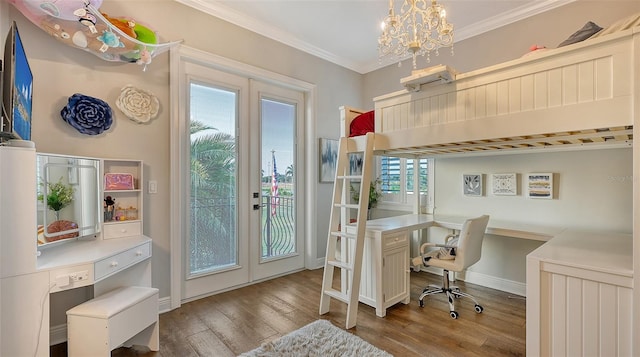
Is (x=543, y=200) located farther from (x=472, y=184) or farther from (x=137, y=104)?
(x=137, y=104)

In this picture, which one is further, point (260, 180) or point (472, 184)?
point (260, 180)

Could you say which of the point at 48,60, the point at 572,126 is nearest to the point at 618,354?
the point at 572,126

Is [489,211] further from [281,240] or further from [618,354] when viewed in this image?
[281,240]

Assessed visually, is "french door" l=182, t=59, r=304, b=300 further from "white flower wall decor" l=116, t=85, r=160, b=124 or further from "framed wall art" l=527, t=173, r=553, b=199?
"framed wall art" l=527, t=173, r=553, b=199

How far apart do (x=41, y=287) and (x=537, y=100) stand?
9.63 feet

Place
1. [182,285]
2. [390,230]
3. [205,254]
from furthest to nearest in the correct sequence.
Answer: [205,254] < [182,285] < [390,230]

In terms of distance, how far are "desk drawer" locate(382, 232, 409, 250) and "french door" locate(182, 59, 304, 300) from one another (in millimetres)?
1519

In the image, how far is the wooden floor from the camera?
2064 millimetres

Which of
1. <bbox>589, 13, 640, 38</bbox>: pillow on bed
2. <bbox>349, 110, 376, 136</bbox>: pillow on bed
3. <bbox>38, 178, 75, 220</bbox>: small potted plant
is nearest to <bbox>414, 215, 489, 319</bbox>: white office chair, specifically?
<bbox>349, 110, 376, 136</bbox>: pillow on bed

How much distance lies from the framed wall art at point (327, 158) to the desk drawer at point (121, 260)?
2.29m

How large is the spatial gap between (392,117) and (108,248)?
7.66 feet

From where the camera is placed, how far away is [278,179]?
3.62 metres

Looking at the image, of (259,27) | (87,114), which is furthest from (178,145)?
(259,27)

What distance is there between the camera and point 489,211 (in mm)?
3236
